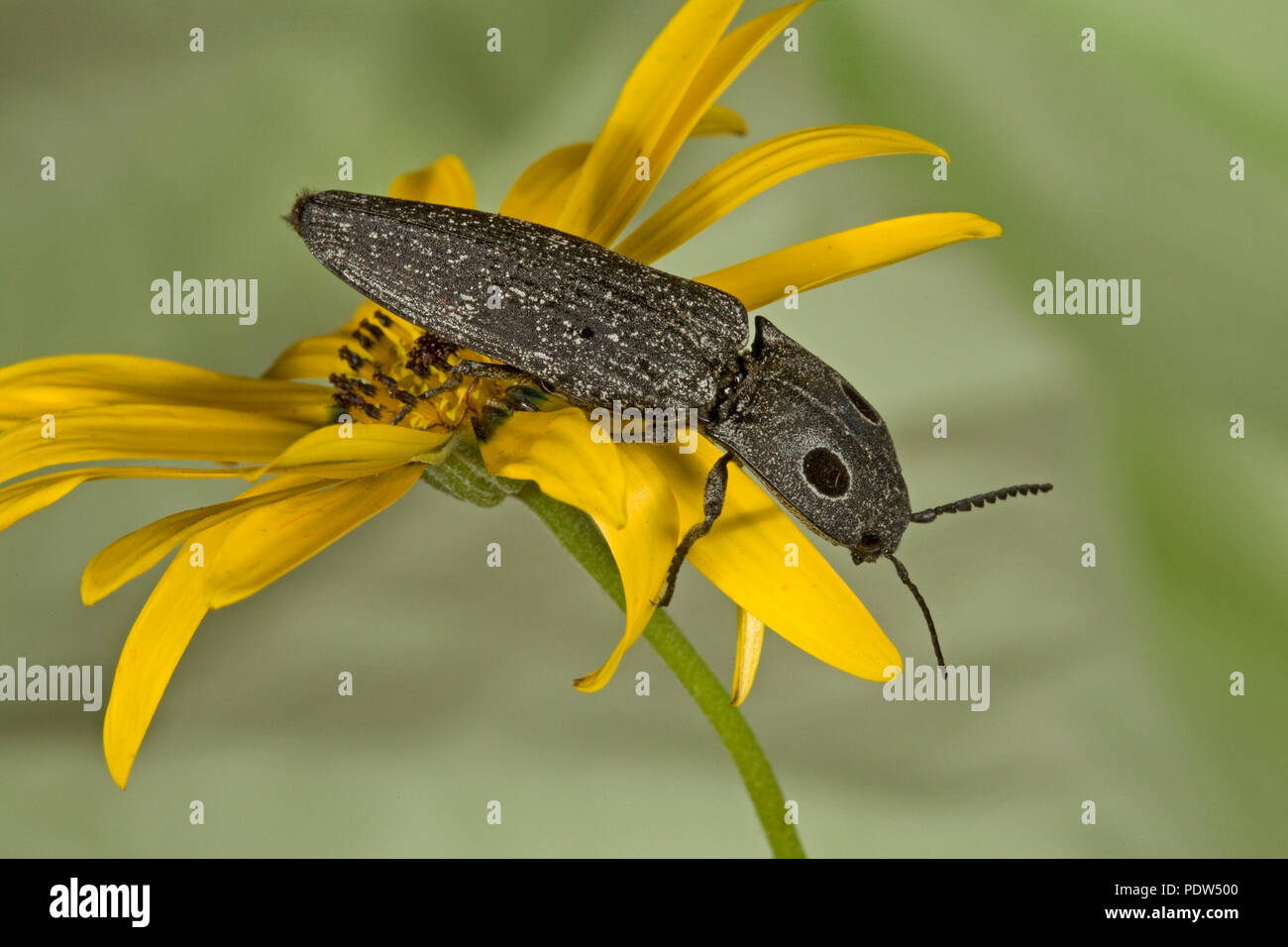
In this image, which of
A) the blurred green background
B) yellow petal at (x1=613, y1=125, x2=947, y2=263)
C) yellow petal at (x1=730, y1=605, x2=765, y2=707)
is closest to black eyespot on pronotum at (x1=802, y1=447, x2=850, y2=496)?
yellow petal at (x1=730, y1=605, x2=765, y2=707)

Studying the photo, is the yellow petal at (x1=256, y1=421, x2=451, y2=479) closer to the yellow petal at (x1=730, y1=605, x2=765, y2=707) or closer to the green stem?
the green stem

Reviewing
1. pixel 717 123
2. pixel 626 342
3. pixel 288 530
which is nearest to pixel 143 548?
pixel 288 530

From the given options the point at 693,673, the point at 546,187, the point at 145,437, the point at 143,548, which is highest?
the point at 546,187

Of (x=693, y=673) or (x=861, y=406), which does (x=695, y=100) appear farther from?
(x=693, y=673)
